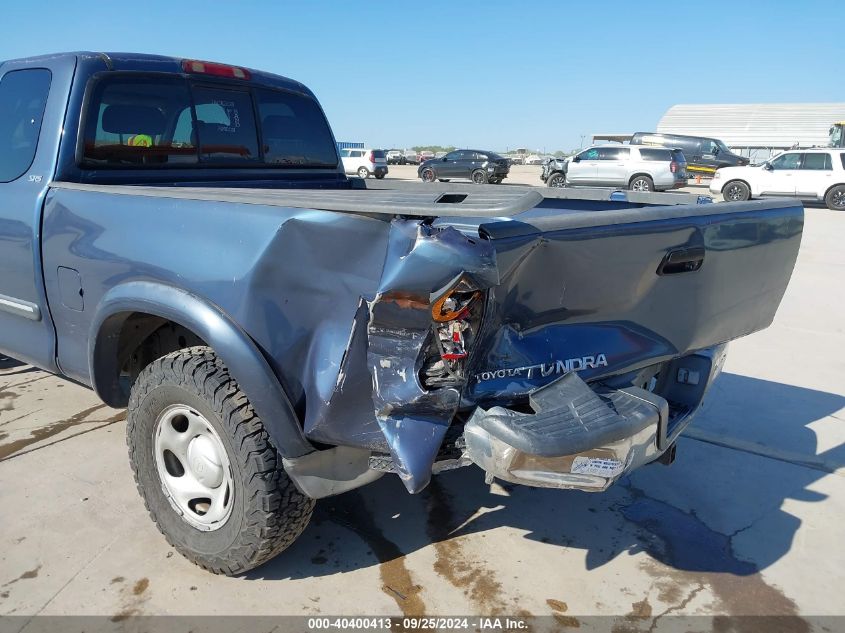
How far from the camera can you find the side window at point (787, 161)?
65.4 ft

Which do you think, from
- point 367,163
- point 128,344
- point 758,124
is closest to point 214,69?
point 128,344

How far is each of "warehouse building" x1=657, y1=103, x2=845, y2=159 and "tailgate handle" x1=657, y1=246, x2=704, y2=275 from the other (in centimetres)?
5353

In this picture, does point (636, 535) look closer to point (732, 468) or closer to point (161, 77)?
point (732, 468)

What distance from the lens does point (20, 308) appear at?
10.8 ft

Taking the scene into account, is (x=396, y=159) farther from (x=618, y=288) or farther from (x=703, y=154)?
(x=618, y=288)

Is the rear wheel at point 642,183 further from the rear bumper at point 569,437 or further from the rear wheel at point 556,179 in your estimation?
the rear bumper at point 569,437

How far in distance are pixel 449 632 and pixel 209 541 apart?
0.97 metres

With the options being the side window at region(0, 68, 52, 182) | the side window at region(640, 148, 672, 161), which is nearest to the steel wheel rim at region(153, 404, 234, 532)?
the side window at region(0, 68, 52, 182)

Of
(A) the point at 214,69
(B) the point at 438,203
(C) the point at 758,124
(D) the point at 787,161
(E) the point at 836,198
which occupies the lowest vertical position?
(E) the point at 836,198

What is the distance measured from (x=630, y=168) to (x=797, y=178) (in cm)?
496

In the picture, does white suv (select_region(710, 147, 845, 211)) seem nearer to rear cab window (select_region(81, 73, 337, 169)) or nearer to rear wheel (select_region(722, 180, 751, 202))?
rear wheel (select_region(722, 180, 751, 202))

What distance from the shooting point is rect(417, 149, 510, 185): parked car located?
92.6 feet

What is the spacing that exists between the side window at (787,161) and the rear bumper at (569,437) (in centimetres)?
Result: 2113

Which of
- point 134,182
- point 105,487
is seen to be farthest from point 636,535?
point 134,182
